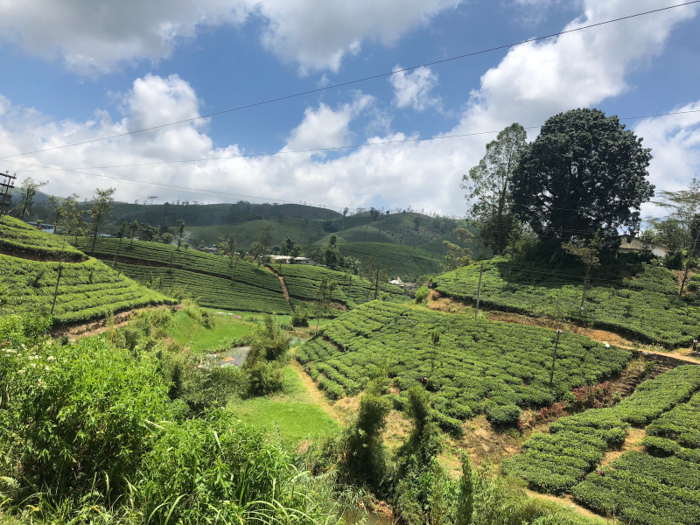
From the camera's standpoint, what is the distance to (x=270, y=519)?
5.55 metres

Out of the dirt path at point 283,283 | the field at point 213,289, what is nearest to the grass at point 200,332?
the field at point 213,289

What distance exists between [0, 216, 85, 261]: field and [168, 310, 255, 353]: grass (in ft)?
38.7

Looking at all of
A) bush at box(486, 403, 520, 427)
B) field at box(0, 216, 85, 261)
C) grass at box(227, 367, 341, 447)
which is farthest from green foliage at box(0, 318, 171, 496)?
field at box(0, 216, 85, 261)

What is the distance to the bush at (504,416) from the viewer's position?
54.4ft

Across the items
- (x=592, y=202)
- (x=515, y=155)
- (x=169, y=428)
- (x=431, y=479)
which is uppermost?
(x=515, y=155)

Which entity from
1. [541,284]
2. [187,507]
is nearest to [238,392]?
[187,507]

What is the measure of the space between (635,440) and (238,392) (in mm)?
20130

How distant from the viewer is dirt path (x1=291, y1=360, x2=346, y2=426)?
20.4 m

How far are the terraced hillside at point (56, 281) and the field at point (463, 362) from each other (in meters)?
17.9

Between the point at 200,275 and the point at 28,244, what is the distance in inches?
1329

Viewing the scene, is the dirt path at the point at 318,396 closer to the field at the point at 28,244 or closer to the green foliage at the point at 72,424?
the green foliage at the point at 72,424

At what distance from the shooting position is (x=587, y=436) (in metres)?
14.0

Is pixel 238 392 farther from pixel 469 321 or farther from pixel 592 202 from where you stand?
pixel 592 202

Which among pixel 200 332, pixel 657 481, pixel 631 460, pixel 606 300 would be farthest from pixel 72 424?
pixel 606 300
